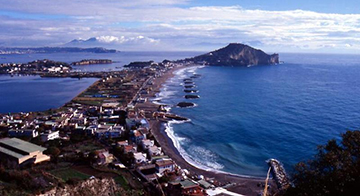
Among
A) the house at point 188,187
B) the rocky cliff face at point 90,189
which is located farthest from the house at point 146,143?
the rocky cliff face at point 90,189

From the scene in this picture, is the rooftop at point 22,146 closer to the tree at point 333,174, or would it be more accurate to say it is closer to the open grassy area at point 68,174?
the open grassy area at point 68,174

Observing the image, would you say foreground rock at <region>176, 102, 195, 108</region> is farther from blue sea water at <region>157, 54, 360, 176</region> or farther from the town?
the town

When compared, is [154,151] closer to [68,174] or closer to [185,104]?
[68,174]

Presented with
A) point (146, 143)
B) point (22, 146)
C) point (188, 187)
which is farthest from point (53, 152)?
point (188, 187)

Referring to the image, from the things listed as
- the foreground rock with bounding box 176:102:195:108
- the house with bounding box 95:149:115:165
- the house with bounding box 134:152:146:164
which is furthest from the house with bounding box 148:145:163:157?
the foreground rock with bounding box 176:102:195:108

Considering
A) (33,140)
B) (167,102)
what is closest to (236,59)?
(167,102)

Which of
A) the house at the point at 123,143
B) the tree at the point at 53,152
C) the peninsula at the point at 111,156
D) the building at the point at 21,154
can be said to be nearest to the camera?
the peninsula at the point at 111,156

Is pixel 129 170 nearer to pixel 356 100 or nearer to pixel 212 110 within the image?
pixel 212 110
